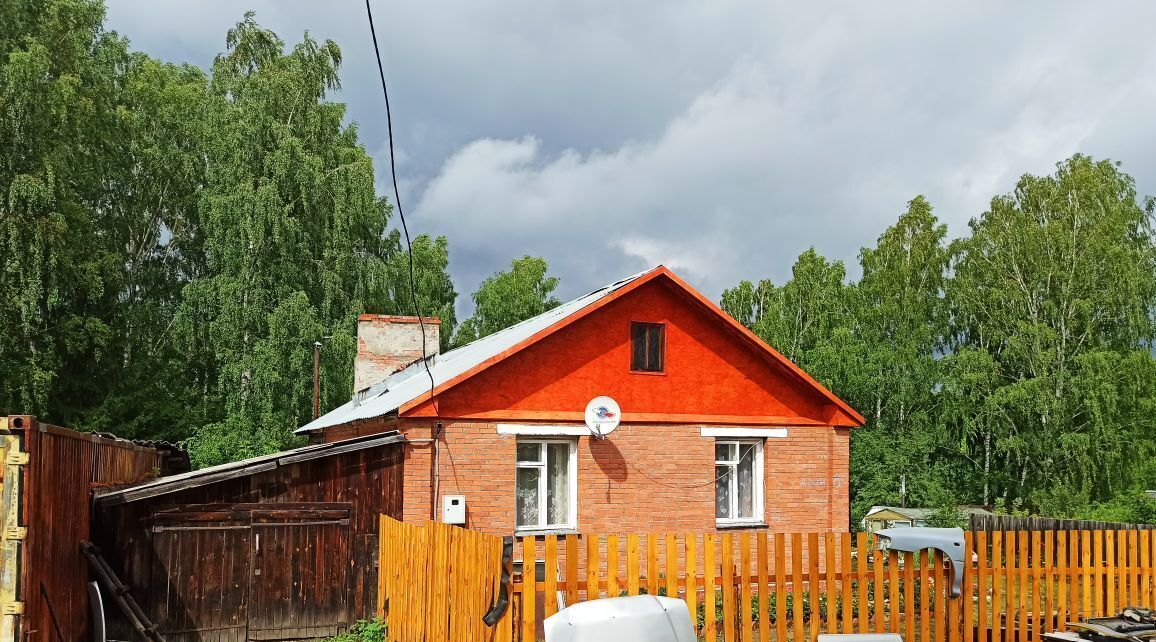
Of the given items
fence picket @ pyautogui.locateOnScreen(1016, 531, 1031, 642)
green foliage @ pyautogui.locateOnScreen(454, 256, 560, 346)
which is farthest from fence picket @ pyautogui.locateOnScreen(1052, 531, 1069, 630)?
green foliage @ pyautogui.locateOnScreen(454, 256, 560, 346)

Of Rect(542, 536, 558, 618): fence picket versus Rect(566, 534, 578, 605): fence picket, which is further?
Rect(566, 534, 578, 605): fence picket

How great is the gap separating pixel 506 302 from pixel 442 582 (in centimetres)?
3779

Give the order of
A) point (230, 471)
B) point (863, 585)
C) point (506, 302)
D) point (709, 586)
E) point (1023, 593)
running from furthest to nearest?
point (506, 302) < point (230, 471) < point (1023, 593) < point (863, 585) < point (709, 586)

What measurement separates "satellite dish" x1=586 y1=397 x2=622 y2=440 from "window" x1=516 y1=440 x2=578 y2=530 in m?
0.62

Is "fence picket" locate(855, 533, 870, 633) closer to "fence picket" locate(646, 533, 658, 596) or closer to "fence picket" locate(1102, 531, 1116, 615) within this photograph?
"fence picket" locate(646, 533, 658, 596)

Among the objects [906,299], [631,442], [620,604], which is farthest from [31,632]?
[906,299]

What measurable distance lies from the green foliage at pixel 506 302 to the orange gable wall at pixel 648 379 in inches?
1118

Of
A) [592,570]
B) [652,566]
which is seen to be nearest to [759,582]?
[652,566]

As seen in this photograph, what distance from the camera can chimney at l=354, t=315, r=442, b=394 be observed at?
891 inches

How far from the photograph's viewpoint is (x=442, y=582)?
862 centimetres

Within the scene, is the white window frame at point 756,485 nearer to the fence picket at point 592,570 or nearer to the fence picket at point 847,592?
the fence picket at point 847,592

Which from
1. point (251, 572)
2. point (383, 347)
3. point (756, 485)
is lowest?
point (251, 572)

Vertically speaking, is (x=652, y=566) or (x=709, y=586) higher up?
(x=652, y=566)

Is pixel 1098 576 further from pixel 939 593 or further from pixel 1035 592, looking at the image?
pixel 939 593
